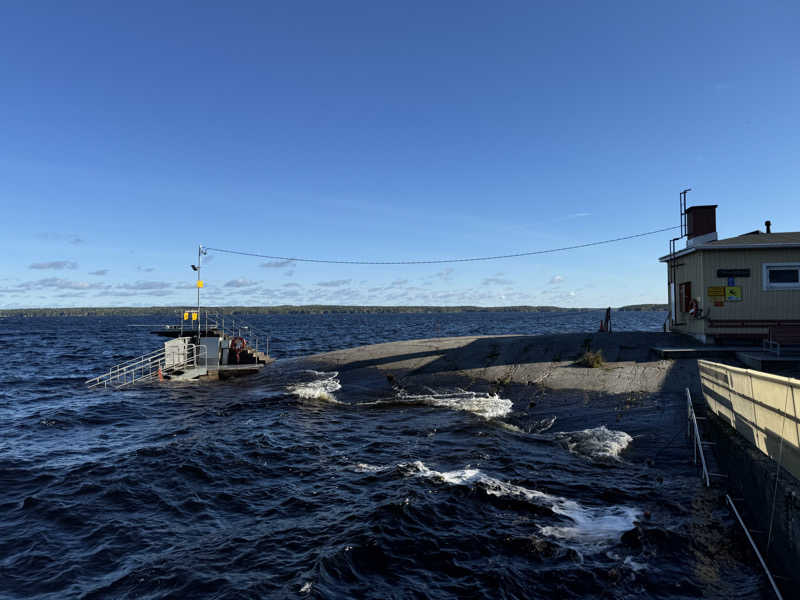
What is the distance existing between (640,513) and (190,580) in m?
7.72

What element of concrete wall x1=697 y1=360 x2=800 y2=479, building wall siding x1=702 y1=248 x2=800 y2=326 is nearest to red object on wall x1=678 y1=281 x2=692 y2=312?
building wall siding x1=702 y1=248 x2=800 y2=326

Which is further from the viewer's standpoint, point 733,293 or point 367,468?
point 733,293

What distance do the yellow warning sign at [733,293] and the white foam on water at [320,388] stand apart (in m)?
17.1

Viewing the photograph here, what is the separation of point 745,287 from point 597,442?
40.9ft

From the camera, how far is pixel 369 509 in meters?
9.13

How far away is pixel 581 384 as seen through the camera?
17078mm

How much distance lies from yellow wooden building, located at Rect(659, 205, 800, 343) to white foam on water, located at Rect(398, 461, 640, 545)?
14.7 metres

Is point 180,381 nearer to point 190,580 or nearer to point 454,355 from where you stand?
point 454,355

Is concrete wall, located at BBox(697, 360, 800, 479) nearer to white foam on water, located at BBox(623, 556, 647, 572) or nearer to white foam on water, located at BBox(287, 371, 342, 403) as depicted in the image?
white foam on water, located at BBox(623, 556, 647, 572)

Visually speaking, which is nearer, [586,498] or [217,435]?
[586,498]

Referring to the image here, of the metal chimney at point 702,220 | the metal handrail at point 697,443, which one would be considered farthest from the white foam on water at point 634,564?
the metal chimney at point 702,220

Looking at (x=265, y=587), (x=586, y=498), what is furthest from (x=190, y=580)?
(x=586, y=498)

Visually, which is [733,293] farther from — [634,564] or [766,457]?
[634,564]

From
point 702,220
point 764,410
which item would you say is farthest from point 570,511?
point 702,220
